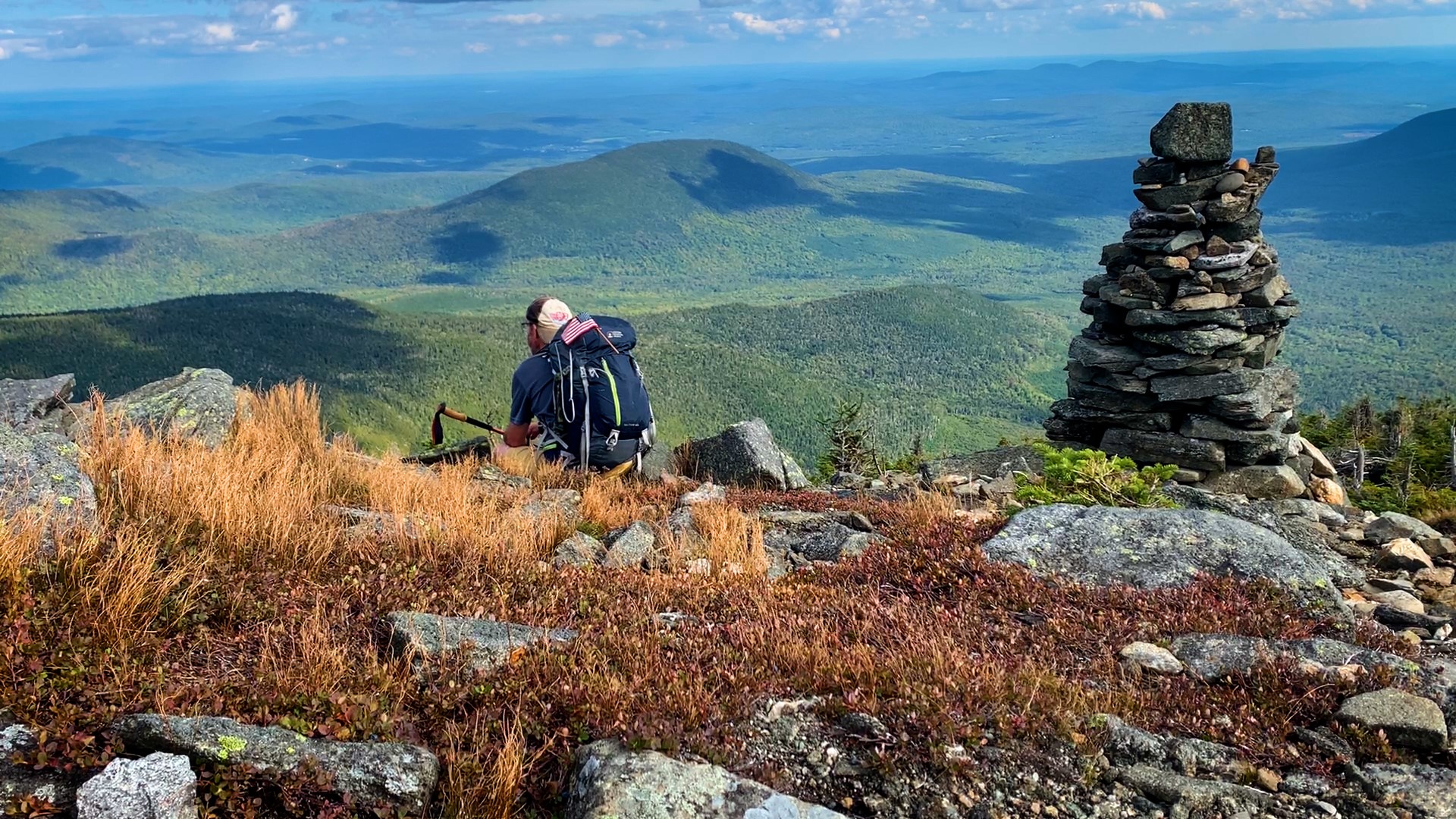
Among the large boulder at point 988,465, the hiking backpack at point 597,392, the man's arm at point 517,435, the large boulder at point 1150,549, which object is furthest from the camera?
the large boulder at point 988,465

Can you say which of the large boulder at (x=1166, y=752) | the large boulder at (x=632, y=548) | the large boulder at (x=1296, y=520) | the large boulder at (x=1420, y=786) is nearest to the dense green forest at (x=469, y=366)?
the large boulder at (x=1296, y=520)

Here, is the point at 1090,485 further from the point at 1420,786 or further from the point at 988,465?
the point at 1420,786

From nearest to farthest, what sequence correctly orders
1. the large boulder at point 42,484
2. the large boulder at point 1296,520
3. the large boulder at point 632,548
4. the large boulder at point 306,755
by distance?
1. the large boulder at point 306,755
2. the large boulder at point 42,484
3. the large boulder at point 632,548
4. the large boulder at point 1296,520

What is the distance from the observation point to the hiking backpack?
9.82 m

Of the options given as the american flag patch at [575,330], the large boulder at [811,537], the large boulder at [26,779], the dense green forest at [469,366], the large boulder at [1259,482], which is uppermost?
the american flag patch at [575,330]

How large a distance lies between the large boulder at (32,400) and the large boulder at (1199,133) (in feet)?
43.7

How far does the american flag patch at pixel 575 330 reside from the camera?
970cm

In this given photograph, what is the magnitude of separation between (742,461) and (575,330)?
3104 mm

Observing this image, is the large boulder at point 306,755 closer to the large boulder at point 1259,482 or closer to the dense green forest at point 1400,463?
the dense green forest at point 1400,463

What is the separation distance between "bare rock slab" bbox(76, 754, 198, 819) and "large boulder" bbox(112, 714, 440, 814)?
0.14 meters

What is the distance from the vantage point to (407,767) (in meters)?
3.66

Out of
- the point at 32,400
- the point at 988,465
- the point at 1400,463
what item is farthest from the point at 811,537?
the point at 1400,463

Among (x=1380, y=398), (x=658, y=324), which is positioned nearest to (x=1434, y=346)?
(x=1380, y=398)

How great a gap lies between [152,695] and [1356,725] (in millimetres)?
5208
